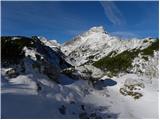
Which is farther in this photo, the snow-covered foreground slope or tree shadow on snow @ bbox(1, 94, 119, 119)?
the snow-covered foreground slope

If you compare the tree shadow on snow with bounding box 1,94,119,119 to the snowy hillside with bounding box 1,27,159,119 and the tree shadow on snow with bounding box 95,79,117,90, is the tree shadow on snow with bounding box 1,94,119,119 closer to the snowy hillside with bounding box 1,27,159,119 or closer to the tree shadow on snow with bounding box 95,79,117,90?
the snowy hillside with bounding box 1,27,159,119

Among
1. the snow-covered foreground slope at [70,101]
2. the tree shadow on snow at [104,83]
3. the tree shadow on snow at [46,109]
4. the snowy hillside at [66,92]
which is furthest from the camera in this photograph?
the tree shadow on snow at [104,83]

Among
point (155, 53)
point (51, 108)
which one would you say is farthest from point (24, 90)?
point (155, 53)

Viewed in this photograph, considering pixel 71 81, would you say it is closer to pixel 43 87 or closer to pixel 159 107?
pixel 43 87

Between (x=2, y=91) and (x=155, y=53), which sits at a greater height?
(x=155, y=53)

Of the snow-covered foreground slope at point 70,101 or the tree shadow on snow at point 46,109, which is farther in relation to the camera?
the snow-covered foreground slope at point 70,101

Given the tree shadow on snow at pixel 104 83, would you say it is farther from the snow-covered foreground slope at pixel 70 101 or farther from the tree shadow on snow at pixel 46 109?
the tree shadow on snow at pixel 46 109

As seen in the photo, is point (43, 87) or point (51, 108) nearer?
point (51, 108)

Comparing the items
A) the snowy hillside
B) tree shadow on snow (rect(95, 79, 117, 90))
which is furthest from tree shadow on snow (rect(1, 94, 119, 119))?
tree shadow on snow (rect(95, 79, 117, 90))

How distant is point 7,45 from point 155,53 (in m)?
65.1

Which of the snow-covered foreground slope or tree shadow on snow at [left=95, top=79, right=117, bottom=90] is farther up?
tree shadow on snow at [left=95, top=79, right=117, bottom=90]

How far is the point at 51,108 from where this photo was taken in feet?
105

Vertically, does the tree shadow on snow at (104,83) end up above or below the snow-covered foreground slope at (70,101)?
above

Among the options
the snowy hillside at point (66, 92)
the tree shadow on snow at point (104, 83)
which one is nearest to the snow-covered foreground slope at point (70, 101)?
the snowy hillside at point (66, 92)
